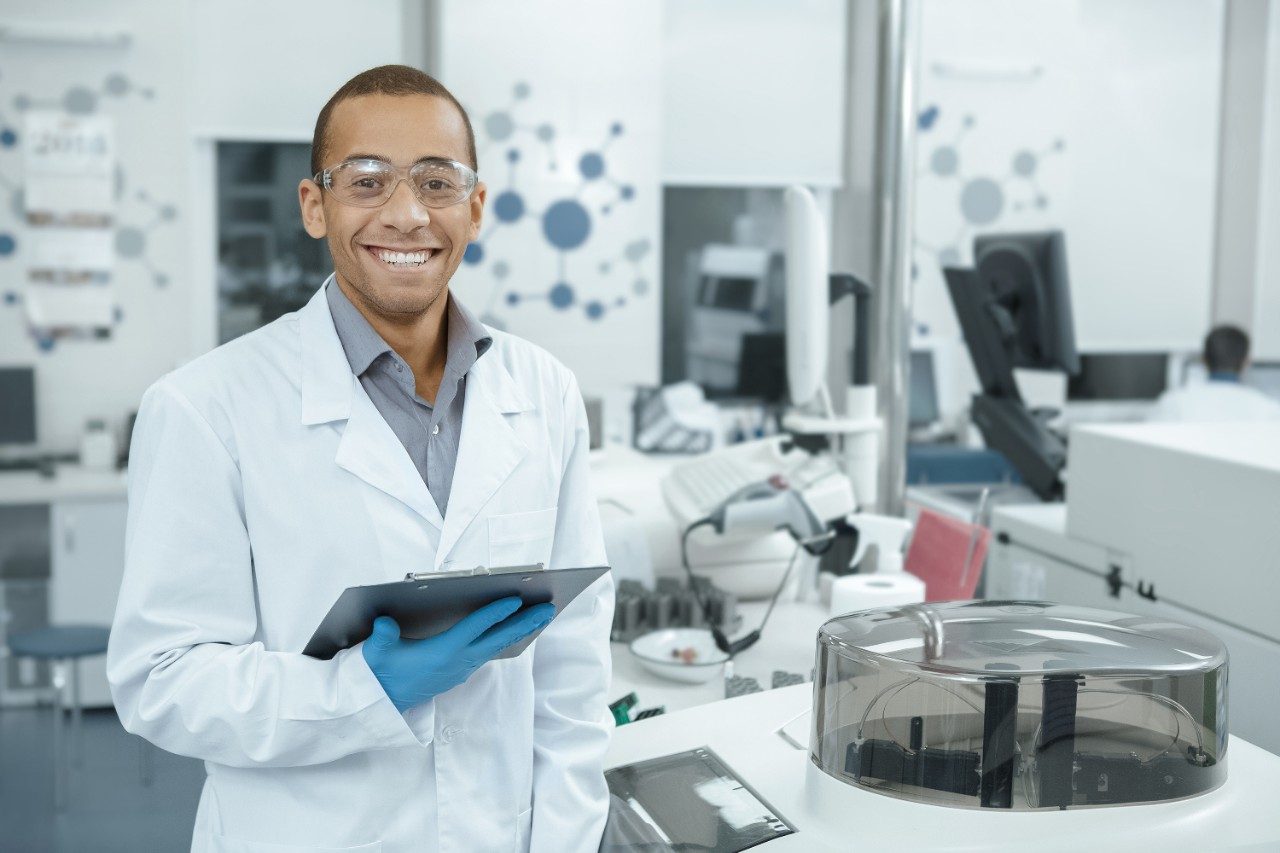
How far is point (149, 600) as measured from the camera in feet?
3.44

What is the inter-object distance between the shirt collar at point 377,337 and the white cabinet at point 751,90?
3.69m

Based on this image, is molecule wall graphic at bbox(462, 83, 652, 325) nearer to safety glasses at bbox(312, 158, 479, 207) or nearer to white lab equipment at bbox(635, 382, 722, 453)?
white lab equipment at bbox(635, 382, 722, 453)

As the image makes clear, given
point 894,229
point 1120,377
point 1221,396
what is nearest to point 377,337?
point 894,229

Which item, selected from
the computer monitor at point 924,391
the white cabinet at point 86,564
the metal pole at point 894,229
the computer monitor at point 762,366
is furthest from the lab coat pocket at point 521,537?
the computer monitor at point 924,391

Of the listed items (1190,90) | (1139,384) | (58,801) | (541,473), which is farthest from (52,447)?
(1190,90)

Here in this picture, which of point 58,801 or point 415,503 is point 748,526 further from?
point 58,801

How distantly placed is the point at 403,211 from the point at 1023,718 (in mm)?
765

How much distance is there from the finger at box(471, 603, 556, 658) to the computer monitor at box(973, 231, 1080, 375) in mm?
1778

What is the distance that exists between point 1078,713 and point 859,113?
13.9 ft

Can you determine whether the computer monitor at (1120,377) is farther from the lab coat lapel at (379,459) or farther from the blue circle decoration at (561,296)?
the lab coat lapel at (379,459)

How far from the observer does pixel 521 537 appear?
3.98ft

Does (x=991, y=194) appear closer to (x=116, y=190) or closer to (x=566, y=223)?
(x=566, y=223)

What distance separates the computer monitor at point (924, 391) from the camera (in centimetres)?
504

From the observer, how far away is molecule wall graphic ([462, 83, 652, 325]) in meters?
4.45
